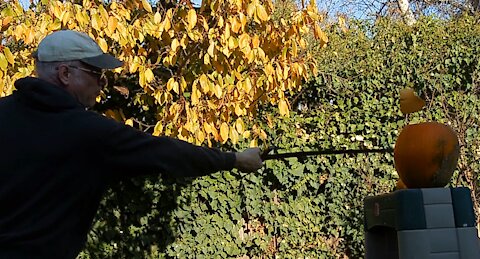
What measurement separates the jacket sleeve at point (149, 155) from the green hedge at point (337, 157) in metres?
3.86

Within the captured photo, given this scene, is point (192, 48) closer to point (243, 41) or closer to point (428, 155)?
point (243, 41)

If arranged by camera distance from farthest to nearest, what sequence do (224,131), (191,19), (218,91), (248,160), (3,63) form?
(224,131), (218,91), (191,19), (3,63), (248,160)

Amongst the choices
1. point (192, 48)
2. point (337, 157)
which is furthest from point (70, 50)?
point (337, 157)

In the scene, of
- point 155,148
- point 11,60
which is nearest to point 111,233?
point 11,60

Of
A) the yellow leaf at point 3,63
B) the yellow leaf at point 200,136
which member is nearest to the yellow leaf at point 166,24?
the yellow leaf at point 200,136

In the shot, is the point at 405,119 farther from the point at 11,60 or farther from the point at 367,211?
the point at 11,60

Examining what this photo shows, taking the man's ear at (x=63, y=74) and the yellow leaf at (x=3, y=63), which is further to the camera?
the yellow leaf at (x=3, y=63)

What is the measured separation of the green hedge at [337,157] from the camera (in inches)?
231

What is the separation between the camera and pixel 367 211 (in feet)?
12.5

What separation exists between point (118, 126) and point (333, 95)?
177 inches

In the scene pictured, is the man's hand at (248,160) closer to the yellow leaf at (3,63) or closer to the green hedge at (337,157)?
the yellow leaf at (3,63)

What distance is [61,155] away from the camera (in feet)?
5.75

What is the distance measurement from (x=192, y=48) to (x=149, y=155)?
253cm

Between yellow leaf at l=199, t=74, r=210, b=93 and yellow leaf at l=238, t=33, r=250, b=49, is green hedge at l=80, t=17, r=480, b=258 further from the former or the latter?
yellow leaf at l=238, t=33, r=250, b=49
